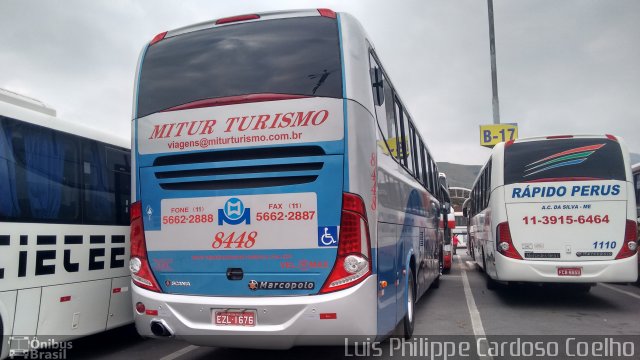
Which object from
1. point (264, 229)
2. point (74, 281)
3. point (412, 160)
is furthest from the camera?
point (412, 160)

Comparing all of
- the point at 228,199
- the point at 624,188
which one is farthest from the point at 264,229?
the point at 624,188

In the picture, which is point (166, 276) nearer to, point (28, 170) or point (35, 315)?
point (35, 315)

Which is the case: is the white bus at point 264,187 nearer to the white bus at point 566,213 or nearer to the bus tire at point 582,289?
the white bus at point 566,213

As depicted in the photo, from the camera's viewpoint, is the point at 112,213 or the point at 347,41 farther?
the point at 112,213

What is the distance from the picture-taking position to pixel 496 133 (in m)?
22.3

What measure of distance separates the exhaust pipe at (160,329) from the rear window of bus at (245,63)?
7.18ft

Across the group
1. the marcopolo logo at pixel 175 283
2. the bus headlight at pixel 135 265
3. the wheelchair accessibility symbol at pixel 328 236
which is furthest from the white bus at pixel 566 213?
the bus headlight at pixel 135 265

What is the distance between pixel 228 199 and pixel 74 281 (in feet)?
7.24

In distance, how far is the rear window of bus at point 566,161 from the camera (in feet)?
31.4

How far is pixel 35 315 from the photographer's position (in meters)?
5.38

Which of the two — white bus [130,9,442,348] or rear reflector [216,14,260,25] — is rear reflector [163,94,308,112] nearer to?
white bus [130,9,442,348]

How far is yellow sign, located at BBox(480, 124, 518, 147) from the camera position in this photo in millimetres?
22312

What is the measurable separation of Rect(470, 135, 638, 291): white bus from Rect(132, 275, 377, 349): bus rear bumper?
18.6 ft

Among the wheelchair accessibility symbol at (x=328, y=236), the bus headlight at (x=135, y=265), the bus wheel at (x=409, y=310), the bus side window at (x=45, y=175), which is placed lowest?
the bus wheel at (x=409, y=310)
